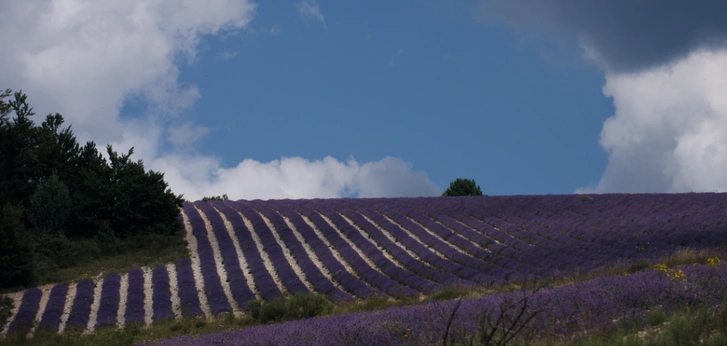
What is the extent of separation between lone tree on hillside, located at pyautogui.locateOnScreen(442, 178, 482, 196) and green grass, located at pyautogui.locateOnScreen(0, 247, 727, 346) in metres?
29.1

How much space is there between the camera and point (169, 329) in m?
18.0

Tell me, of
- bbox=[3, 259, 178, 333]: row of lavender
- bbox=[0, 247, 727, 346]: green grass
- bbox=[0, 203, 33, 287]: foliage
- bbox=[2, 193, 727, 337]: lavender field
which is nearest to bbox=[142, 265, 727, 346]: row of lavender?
bbox=[0, 247, 727, 346]: green grass

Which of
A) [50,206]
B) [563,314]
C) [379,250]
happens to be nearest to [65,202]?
[50,206]

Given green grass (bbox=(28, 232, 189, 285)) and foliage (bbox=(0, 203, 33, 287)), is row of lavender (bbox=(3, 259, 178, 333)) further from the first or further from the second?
foliage (bbox=(0, 203, 33, 287))

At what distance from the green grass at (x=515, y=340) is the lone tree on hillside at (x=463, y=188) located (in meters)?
29.1

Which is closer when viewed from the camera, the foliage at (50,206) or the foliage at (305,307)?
the foliage at (305,307)

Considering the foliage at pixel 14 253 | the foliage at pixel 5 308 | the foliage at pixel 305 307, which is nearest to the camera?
the foliage at pixel 305 307

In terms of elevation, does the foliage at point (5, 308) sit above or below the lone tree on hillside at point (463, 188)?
below

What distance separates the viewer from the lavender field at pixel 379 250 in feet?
70.8

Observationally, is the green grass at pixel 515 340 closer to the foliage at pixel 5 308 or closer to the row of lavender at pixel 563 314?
the row of lavender at pixel 563 314

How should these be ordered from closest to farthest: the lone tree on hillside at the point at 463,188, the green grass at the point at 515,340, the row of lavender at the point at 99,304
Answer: the green grass at the point at 515,340 → the row of lavender at the point at 99,304 → the lone tree on hillside at the point at 463,188

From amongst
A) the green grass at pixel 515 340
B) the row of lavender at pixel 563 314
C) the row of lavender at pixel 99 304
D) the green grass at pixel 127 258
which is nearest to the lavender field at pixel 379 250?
the row of lavender at pixel 99 304

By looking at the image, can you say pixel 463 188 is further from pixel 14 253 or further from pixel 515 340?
pixel 515 340

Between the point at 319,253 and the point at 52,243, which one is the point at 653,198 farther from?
the point at 52,243
